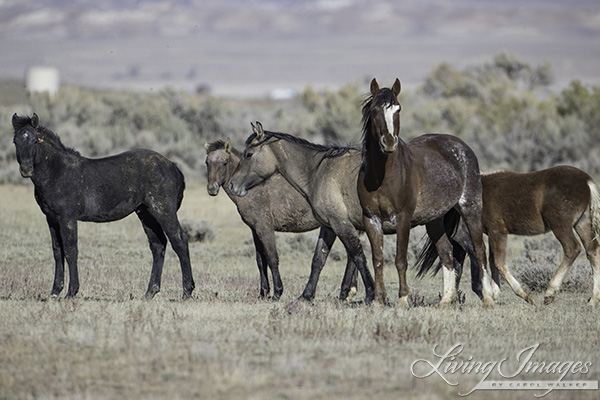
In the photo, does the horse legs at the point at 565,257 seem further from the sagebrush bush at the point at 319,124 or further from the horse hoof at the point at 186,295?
the sagebrush bush at the point at 319,124

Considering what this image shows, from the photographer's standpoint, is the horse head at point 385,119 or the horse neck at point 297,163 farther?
the horse neck at point 297,163

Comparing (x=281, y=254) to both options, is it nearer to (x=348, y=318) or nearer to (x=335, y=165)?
(x=335, y=165)

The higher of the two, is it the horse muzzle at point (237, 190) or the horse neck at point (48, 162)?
the horse neck at point (48, 162)

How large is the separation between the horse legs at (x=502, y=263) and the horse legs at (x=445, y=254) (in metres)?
0.60

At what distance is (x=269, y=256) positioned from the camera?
10352 mm

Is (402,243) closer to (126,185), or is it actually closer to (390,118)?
(390,118)

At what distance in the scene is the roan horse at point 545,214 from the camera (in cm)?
973

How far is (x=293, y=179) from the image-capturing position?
31.8 feet

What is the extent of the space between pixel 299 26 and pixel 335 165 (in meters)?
163

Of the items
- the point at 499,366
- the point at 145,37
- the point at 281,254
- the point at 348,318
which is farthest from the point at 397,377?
the point at 145,37

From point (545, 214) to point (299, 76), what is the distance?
152 m

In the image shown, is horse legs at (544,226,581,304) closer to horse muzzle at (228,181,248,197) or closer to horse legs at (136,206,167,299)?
horse muzzle at (228,181,248,197)

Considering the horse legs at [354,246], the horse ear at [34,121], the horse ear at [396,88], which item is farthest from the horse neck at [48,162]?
the horse ear at [396,88]

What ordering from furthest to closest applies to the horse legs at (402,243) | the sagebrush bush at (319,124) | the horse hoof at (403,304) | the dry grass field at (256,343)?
the sagebrush bush at (319,124)
the horse hoof at (403,304)
the horse legs at (402,243)
the dry grass field at (256,343)
